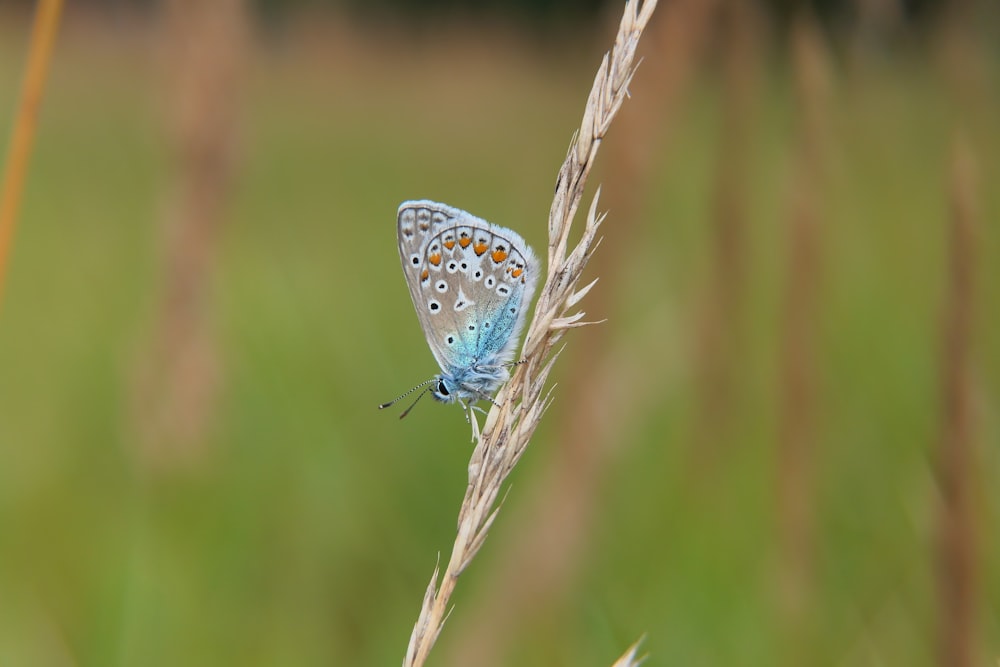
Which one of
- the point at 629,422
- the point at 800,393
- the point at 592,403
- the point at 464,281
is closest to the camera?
the point at 800,393

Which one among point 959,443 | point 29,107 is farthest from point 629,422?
point 29,107

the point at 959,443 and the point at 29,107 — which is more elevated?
the point at 29,107

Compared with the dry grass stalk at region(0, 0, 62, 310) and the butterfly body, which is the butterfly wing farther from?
the dry grass stalk at region(0, 0, 62, 310)

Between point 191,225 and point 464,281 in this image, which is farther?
point 191,225

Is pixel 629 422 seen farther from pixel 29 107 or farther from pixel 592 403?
pixel 29 107

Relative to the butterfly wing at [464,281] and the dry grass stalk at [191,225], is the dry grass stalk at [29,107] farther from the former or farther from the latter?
the dry grass stalk at [191,225]

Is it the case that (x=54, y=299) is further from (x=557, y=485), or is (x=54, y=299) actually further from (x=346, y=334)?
(x=557, y=485)

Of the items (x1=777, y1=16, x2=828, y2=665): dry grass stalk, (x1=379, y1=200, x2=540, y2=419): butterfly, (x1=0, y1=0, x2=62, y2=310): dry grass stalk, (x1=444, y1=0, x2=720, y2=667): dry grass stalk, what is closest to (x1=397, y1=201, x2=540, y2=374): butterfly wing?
(x1=379, y1=200, x2=540, y2=419): butterfly
